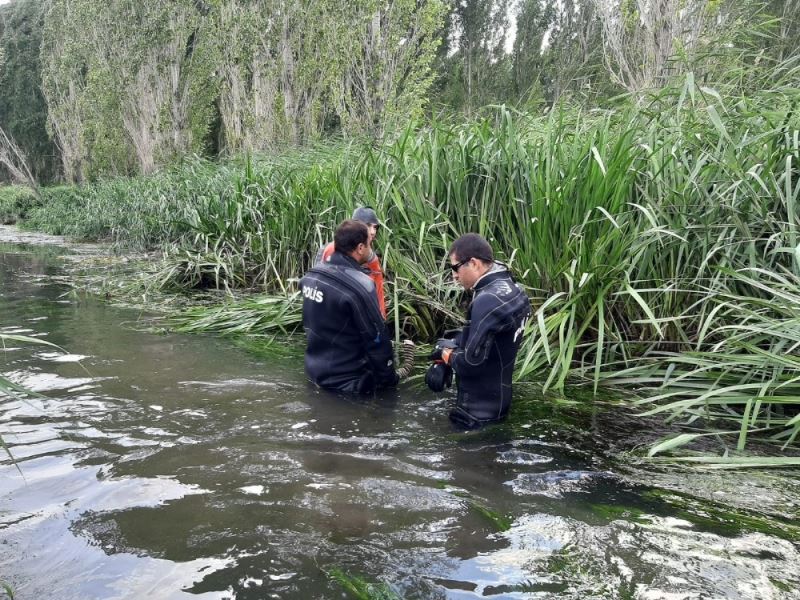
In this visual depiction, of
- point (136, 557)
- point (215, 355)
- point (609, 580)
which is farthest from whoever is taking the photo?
point (215, 355)

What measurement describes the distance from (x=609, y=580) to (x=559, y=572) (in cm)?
17

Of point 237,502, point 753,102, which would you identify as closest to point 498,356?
point 237,502

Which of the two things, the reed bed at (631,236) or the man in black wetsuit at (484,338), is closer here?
the man in black wetsuit at (484,338)

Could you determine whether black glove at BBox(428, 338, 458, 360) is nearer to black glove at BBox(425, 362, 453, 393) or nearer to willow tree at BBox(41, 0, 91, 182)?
black glove at BBox(425, 362, 453, 393)

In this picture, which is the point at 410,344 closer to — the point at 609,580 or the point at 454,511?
the point at 454,511

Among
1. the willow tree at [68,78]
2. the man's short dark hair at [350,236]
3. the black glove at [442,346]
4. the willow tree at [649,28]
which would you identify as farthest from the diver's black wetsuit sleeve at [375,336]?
the willow tree at [68,78]

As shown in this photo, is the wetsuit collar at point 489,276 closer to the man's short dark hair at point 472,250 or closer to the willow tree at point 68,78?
the man's short dark hair at point 472,250

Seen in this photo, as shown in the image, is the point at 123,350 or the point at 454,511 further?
the point at 123,350

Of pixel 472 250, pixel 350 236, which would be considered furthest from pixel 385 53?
pixel 472 250

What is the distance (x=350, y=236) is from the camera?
13.7 feet

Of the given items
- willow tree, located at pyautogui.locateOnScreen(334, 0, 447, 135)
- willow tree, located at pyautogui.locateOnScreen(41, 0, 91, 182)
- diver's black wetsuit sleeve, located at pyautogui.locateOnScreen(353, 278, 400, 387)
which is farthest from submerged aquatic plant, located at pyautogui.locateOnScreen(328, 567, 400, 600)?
willow tree, located at pyautogui.locateOnScreen(41, 0, 91, 182)

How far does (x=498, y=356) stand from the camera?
360 centimetres

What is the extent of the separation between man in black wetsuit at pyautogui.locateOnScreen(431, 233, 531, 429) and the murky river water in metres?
0.17

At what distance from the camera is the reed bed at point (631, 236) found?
355 centimetres
